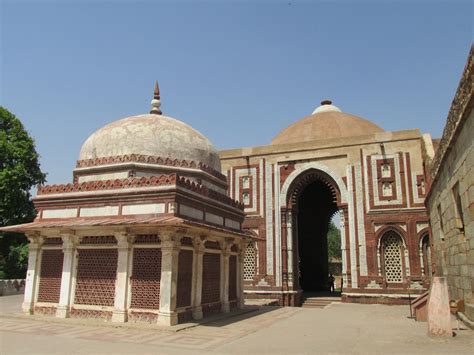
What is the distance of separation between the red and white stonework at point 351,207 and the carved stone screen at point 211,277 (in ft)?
15.4

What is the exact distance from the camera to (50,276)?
12.0 m

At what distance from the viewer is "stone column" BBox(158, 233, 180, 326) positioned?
10062mm

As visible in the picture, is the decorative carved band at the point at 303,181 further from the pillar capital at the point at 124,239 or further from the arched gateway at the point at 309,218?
the pillar capital at the point at 124,239

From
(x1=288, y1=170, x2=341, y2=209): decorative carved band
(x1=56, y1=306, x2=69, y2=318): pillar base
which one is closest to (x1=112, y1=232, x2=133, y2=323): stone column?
(x1=56, y1=306, x2=69, y2=318): pillar base

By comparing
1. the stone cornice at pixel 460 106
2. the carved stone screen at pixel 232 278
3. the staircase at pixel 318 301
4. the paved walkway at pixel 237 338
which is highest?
the stone cornice at pixel 460 106

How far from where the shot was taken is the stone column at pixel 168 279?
1006 centimetres

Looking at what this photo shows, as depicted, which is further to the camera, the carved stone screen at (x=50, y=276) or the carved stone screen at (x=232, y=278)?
the carved stone screen at (x=232, y=278)

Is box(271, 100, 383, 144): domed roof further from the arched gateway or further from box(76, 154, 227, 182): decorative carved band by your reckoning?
box(76, 154, 227, 182): decorative carved band

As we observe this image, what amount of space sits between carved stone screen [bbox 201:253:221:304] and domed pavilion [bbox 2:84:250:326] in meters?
0.03

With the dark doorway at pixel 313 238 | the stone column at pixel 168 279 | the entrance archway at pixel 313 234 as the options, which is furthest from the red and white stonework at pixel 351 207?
the stone column at pixel 168 279

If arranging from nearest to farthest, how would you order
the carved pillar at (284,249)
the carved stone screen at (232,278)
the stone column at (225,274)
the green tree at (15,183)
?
the stone column at (225,274), the carved stone screen at (232,278), the carved pillar at (284,249), the green tree at (15,183)

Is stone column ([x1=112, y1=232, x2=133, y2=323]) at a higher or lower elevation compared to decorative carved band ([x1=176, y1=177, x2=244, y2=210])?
lower

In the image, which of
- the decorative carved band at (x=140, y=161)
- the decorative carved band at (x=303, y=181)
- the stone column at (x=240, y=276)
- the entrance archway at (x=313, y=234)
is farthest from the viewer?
the entrance archway at (x=313, y=234)

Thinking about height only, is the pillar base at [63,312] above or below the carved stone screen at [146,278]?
below
